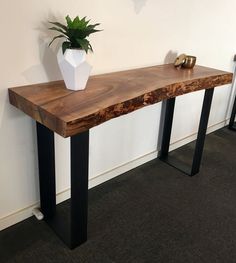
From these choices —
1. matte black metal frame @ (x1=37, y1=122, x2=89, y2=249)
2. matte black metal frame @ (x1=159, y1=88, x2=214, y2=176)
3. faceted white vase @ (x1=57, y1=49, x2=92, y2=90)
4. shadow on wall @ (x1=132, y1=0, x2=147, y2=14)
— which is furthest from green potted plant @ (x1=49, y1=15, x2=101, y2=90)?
matte black metal frame @ (x1=159, y1=88, x2=214, y2=176)

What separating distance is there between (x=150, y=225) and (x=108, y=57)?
3.54 ft

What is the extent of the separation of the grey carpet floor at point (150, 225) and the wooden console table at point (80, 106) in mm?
114

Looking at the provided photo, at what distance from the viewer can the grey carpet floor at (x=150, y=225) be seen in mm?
1532

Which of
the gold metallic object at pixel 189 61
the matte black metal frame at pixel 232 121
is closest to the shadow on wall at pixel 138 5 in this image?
the gold metallic object at pixel 189 61

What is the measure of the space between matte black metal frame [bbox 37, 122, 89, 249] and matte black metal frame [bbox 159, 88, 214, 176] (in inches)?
43.7

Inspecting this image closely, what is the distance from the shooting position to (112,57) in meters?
1.83

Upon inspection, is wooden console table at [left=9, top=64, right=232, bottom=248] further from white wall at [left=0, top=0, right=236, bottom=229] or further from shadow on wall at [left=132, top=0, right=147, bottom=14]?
shadow on wall at [left=132, top=0, right=147, bottom=14]

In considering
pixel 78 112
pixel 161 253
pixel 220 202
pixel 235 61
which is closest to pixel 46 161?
pixel 78 112

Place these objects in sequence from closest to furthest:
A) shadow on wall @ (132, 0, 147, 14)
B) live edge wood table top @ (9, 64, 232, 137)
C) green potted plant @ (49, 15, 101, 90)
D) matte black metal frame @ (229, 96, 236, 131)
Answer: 1. live edge wood table top @ (9, 64, 232, 137)
2. green potted plant @ (49, 15, 101, 90)
3. shadow on wall @ (132, 0, 147, 14)
4. matte black metal frame @ (229, 96, 236, 131)

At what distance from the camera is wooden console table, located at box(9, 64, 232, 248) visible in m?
1.21

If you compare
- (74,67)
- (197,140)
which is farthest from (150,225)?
(74,67)

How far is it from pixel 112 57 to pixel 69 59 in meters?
0.53

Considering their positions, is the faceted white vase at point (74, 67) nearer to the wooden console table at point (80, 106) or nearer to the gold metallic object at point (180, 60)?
the wooden console table at point (80, 106)

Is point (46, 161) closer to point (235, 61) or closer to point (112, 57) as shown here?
point (112, 57)
